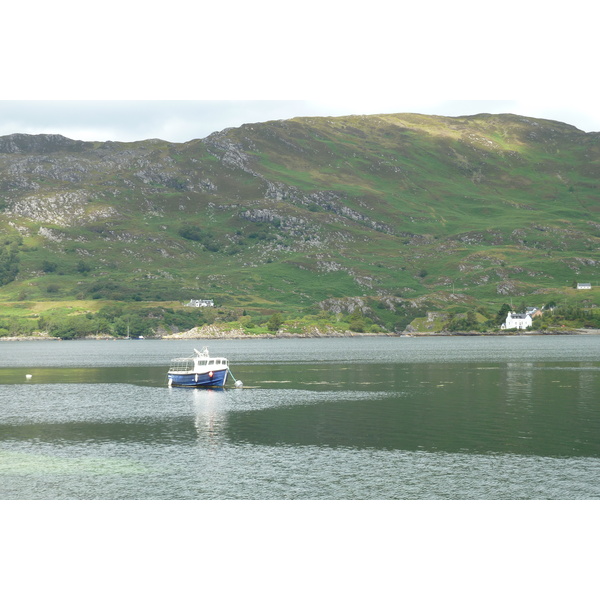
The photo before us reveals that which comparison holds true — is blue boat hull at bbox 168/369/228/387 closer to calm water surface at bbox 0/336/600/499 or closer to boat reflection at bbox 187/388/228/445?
boat reflection at bbox 187/388/228/445

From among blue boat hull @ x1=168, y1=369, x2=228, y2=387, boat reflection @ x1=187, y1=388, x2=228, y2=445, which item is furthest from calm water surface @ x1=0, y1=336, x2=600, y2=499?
blue boat hull @ x1=168, y1=369, x2=228, y2=387

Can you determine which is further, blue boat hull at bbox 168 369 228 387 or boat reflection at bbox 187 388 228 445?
blue boat hull at bbox 168 369 228 387

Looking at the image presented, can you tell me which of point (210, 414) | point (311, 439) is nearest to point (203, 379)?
point (210, 414)

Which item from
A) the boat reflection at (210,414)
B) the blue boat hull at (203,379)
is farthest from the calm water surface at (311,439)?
the blue boat hull at (203,379)

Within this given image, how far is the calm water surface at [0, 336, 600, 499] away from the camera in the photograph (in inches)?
2237

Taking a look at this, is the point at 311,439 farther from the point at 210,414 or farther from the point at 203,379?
the point at 203,379

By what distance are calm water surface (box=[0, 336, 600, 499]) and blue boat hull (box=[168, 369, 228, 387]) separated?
2.82 m

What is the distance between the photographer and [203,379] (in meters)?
134

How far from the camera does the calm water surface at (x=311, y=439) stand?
56812 millimetres

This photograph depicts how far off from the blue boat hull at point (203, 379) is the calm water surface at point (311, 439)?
2.82m

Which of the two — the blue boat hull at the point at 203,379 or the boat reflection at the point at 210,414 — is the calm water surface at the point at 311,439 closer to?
the boat reflection at the point at 210,414
